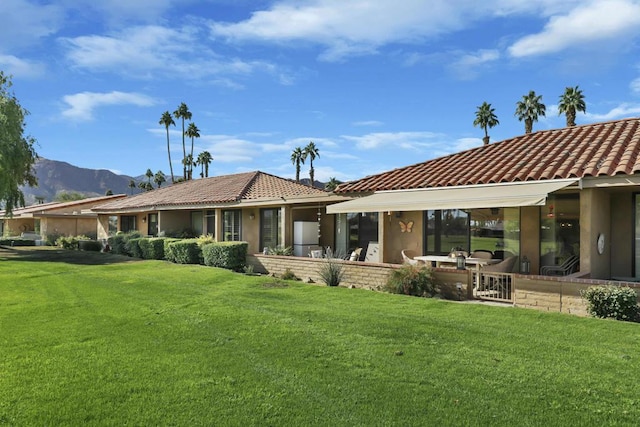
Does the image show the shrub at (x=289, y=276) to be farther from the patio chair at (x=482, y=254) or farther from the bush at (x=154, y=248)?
the bush at (x=154, y=248)

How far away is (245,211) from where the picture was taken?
3225cm

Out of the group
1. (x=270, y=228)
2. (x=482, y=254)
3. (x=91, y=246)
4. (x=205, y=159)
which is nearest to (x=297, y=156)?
(x=205, y=159)

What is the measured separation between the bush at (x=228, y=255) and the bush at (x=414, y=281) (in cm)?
1153

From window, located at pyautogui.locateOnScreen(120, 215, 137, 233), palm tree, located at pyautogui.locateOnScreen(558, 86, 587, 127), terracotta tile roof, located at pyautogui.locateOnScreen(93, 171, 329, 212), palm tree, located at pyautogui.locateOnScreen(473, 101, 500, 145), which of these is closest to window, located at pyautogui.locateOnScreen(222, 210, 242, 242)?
terracotta tile roof, located at pyautogui.locateOnScreen(93, 171, 329, 212)

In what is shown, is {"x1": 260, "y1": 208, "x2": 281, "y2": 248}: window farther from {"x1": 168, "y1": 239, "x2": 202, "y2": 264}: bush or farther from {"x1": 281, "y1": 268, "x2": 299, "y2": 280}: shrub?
{"x1": 281, "y1": 268, "x2": 299, "y2": 280}: shrub

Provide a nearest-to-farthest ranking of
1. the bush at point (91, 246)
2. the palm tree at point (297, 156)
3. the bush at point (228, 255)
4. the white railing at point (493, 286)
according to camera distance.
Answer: the white railing at point (493, 286), the bush at point (228, 255), the bush at point (91, 246), the palm tree at point (297, 156)

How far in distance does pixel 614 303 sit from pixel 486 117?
67.0 meters

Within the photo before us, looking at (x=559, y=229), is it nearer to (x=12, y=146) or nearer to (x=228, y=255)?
(x=228, y=255)

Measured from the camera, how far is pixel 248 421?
646cm

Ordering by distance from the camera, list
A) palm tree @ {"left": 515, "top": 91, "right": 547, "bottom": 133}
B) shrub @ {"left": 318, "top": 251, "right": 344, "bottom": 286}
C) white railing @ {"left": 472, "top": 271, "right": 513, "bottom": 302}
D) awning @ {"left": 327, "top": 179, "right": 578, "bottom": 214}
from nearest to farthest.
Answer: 1. awning @ {"left": 327, "top": 179, "right": 578, "bottom": 214}
2. white railing @ {"left": 472, "top": 271, "right": 513, "bottom": 302}
3. shrub @ {"left": 318, "top": 251, "right": 344, "bottom": 286}
4. palm tree @ {"left": 515, "top": 91, "right": 547, "bottom": 133}

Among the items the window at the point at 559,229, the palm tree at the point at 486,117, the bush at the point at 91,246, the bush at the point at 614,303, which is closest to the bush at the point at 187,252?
the bush at the point at 91,246

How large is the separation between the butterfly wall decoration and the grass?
7.14 metres

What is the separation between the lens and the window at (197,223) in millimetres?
38406

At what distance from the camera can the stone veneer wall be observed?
44.9 ft
